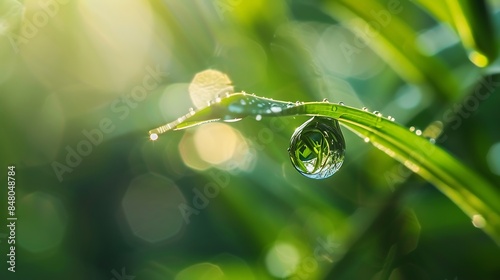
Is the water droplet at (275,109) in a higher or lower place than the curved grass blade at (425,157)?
lower

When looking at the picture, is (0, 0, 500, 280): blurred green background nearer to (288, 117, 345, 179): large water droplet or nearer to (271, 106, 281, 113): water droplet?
(288, 117, 345, 179): large water droplet

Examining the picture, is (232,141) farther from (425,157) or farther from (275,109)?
(275,109)

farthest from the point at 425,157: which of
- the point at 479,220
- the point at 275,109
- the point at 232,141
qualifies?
the point at 232,141

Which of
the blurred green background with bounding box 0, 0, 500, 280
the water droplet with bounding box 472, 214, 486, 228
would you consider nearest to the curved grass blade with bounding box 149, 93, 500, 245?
the water droplet with bounding box 472, 214, 486, 228

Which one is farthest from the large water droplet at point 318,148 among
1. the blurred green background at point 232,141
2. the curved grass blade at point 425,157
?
the blurred green background at point 232,141

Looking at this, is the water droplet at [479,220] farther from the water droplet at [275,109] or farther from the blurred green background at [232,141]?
the water droplet at [275,109]
